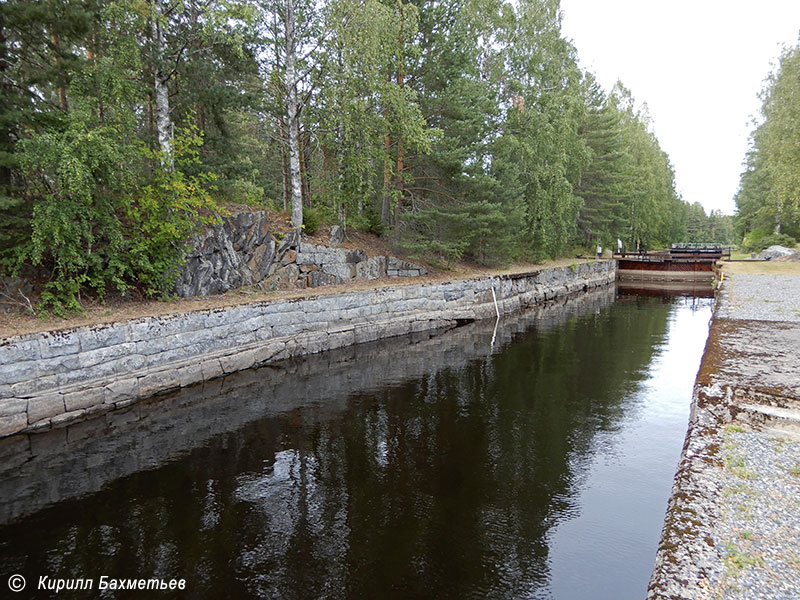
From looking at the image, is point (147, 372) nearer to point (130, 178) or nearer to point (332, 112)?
point (130, 178)

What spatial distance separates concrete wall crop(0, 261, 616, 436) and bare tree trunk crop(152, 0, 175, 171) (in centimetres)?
424

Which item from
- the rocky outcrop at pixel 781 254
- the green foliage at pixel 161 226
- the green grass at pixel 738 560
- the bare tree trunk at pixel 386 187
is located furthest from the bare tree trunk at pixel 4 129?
the rocky outcrop at pixel 781 254

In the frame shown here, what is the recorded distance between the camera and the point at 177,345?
978cm

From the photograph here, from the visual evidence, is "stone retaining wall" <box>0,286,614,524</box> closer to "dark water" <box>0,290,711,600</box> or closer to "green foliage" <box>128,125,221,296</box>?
"dark water" <box>0,290,711,600</box>

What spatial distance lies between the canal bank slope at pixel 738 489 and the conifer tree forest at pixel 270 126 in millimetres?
10473

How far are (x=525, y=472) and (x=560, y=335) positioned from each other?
1045cm

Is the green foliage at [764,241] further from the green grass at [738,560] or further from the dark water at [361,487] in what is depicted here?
the green grass at [738,560]

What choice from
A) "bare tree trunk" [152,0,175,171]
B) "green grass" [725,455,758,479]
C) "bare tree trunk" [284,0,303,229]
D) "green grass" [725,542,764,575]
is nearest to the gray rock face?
"bare tree trunk" [284,0,303,229]

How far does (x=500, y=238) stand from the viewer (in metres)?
21.0

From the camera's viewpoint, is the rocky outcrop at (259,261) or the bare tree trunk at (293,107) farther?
the bare tree trunk at (293,107)

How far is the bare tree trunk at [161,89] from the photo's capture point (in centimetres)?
1134

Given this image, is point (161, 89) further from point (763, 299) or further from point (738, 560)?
point (763, 299)

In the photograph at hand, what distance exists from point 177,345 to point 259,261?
4524 millimetres

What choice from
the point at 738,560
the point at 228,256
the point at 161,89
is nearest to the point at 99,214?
the point at 228,256
